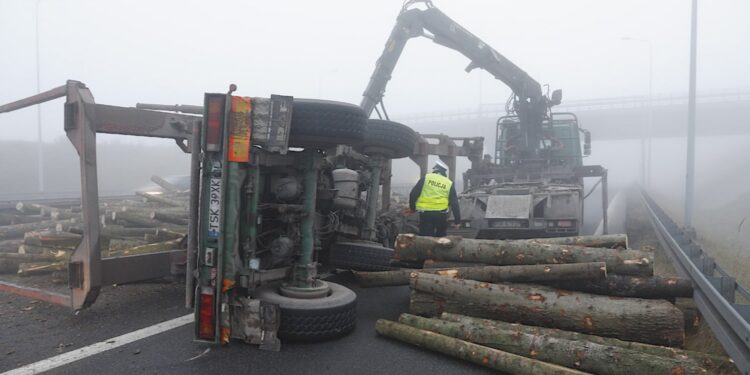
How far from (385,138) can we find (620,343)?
391cm

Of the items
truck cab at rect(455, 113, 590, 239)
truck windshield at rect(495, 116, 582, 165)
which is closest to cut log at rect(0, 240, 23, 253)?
truck cab at rect(455, 113, 590, 239)

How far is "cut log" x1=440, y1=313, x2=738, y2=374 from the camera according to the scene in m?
3.35

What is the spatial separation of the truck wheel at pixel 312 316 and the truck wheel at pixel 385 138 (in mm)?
2784

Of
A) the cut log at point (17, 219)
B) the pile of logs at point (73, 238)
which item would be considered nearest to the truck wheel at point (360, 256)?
the pile of logs at point (73, 238)

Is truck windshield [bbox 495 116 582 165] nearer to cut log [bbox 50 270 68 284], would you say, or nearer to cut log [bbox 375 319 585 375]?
cut log [bbox 375 319 585 375]

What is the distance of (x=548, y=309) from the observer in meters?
4.42

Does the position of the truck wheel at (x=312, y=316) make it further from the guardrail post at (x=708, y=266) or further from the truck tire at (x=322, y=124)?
the guardrail post at (x=708, y=266)

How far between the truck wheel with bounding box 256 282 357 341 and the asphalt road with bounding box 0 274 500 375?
0.29 ft

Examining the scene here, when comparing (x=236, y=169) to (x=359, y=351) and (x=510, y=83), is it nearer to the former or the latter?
(x=359, y=351)

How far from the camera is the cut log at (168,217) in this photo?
7941mm

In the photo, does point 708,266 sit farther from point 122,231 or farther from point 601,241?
point 122,231

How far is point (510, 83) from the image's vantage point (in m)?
13.8

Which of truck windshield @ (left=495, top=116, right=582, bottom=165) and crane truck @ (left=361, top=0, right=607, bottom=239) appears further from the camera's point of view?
truck windshield @ (left=495, top=116, right=582, bottom=165)

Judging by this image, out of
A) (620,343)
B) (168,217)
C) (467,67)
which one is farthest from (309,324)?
(467,67)
